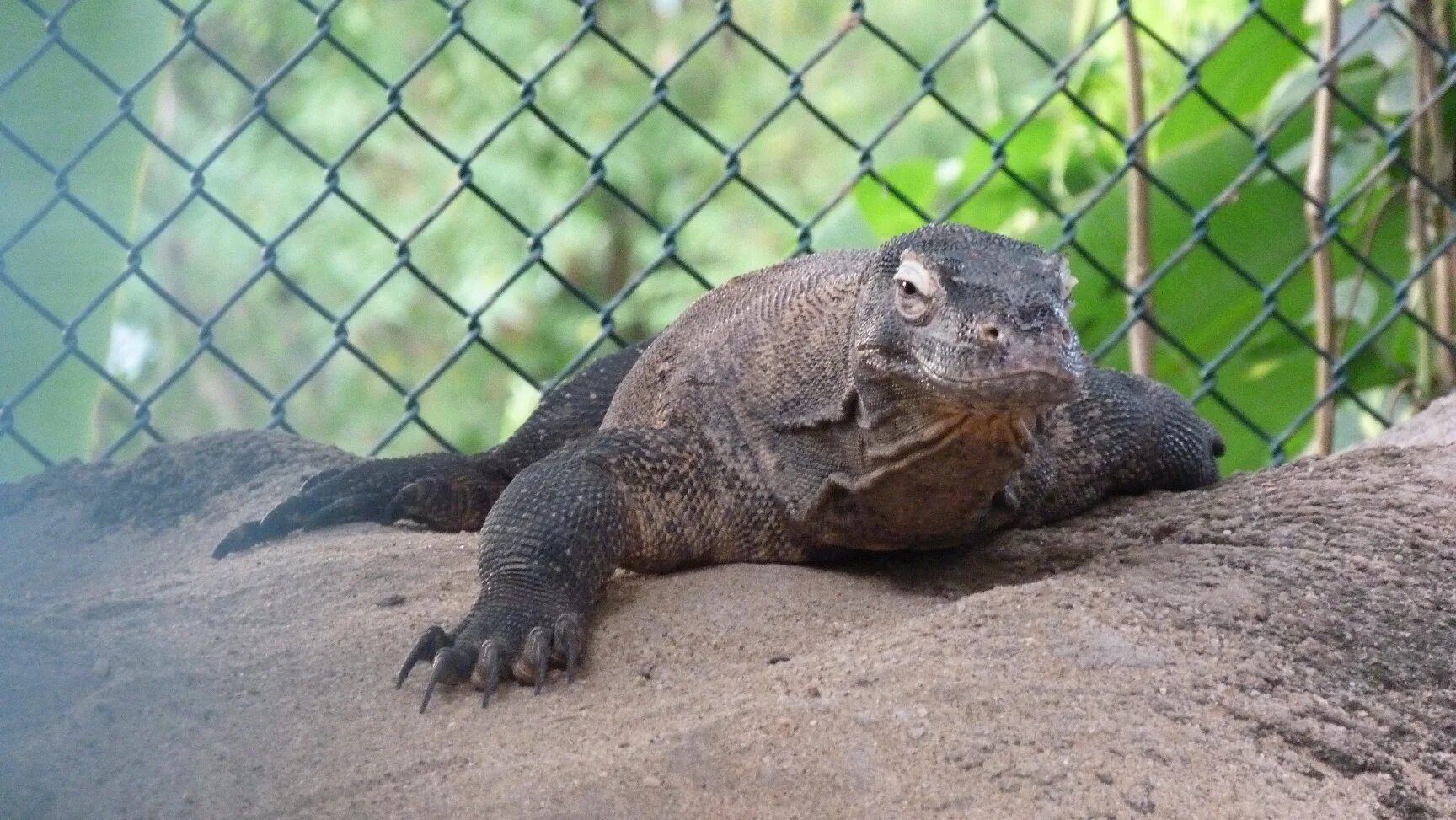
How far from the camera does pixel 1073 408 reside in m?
3.49

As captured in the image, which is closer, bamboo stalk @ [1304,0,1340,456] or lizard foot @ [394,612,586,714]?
lizard foot @ [394,612,586,714]

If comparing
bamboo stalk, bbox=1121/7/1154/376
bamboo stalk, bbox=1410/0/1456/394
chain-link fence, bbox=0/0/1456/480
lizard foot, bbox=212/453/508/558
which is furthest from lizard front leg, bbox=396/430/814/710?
bamboo stalk, bbox=1410/0/1456/394

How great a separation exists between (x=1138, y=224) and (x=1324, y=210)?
526mm

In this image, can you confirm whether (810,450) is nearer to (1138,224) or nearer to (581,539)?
(581,539)

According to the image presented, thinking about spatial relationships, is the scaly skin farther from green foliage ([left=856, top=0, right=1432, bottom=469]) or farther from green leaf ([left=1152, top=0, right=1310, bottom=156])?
green leaf ([left=1152, top=0, right=1310, bottom=156])

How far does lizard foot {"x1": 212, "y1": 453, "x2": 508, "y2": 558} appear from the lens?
3619 millimetres

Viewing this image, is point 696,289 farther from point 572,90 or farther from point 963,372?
point 963,372

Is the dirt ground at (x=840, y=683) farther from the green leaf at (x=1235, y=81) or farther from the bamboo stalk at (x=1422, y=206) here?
the green leaf at (x=1235, y=81)

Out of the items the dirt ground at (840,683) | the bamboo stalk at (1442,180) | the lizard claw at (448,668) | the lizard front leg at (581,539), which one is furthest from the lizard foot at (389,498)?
the bamboo stalk at (1442,180)

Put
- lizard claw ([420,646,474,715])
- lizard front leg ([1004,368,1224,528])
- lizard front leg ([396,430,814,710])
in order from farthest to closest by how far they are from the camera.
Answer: lizard front leg ([1004,368,1224,528]) → lizard front leg ([396,430,814,710]) → lizard claw ([420,646,474,715])

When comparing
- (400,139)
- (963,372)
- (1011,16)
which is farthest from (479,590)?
(1011,16)

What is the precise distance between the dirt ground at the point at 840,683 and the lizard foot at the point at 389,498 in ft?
0.59

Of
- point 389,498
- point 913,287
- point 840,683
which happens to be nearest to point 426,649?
point 840,683

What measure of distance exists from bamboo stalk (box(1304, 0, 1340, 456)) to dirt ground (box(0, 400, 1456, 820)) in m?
1.63
